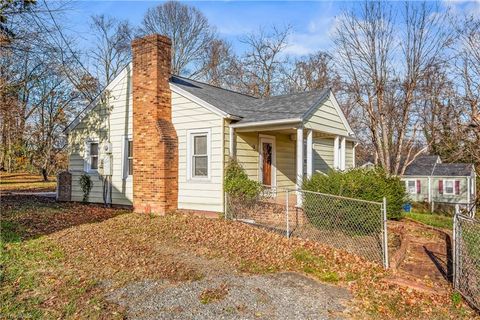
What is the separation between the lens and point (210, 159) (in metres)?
10.5

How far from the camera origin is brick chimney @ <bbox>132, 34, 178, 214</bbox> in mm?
10711

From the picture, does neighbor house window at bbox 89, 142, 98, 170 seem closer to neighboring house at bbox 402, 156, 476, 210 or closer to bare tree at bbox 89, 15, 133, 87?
bare tree at bbox 89, 15, 133, 87

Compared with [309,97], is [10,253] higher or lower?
lower

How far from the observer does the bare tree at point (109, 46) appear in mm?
31438

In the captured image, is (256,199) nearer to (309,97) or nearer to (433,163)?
(309,97)

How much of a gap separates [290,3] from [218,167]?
6.54 m

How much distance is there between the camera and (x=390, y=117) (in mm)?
17969

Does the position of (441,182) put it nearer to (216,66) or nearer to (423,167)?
(423,167)

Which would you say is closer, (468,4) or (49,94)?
(468,4)

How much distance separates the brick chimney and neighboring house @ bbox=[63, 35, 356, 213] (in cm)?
3

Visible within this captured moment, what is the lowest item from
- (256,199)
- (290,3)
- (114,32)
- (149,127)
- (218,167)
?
(256,199)

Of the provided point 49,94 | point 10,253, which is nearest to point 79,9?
point 10,253

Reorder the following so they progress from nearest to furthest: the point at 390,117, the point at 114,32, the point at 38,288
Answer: the point at 38,288
the point at 390,117
the point at 114,32

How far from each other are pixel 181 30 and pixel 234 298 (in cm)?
3095
